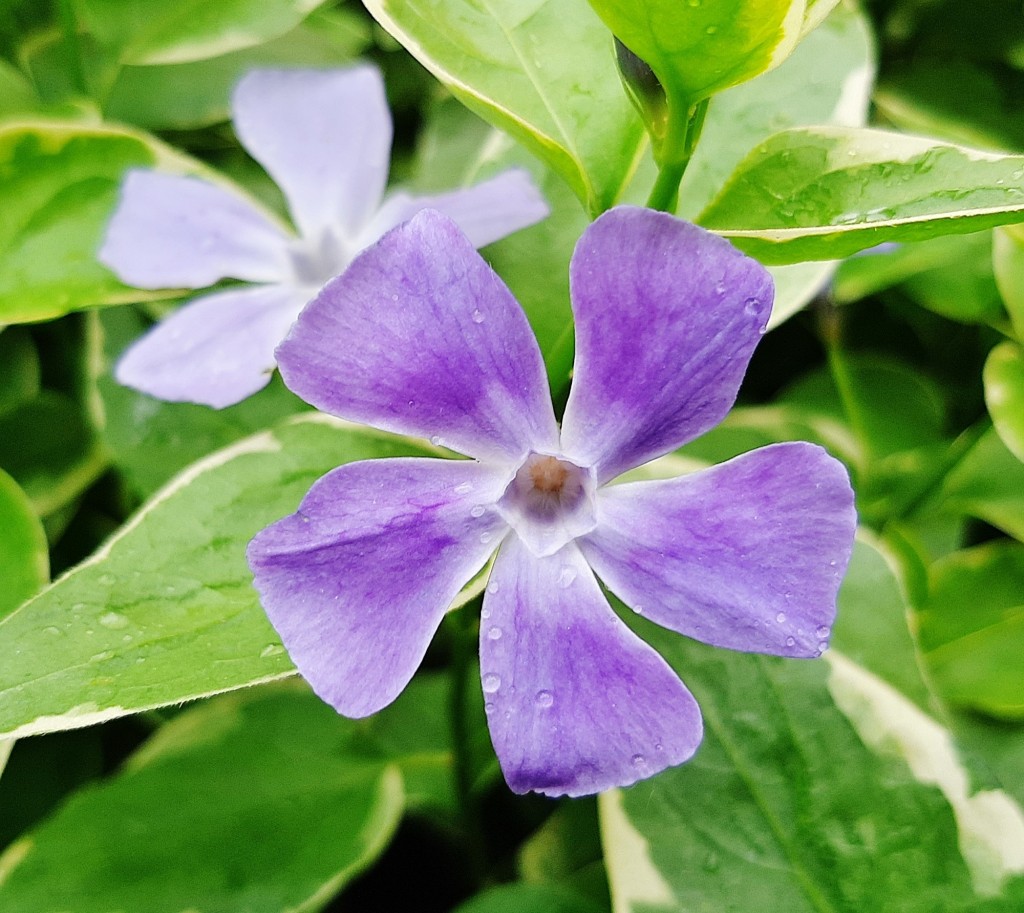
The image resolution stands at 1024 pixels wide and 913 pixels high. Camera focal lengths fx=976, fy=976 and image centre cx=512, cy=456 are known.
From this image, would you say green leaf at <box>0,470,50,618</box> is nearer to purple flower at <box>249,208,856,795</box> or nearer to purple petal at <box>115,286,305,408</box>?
purple petal at <box>115,286,305,408</box>

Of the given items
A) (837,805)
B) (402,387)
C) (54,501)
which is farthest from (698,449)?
(54,501)

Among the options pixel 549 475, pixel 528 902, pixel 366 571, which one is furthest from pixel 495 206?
pixel 528 902

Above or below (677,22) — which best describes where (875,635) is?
below

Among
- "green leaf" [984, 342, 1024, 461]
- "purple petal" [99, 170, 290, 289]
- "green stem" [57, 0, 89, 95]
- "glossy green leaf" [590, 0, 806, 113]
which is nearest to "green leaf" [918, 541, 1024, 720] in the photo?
"green leaf" [984, 342, 1024, 461]

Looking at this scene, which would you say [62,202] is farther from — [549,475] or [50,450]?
[549,475]

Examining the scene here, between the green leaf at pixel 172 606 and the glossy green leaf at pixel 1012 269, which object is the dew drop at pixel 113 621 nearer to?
the green leaf at pixel 172 606

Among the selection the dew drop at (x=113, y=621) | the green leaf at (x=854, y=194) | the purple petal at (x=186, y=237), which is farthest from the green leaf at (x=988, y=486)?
the dew drop at (x=113, y=621)

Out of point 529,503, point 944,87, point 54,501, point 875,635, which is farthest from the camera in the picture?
point 944,87

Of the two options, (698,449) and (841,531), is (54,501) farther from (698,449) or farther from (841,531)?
(841,531)
